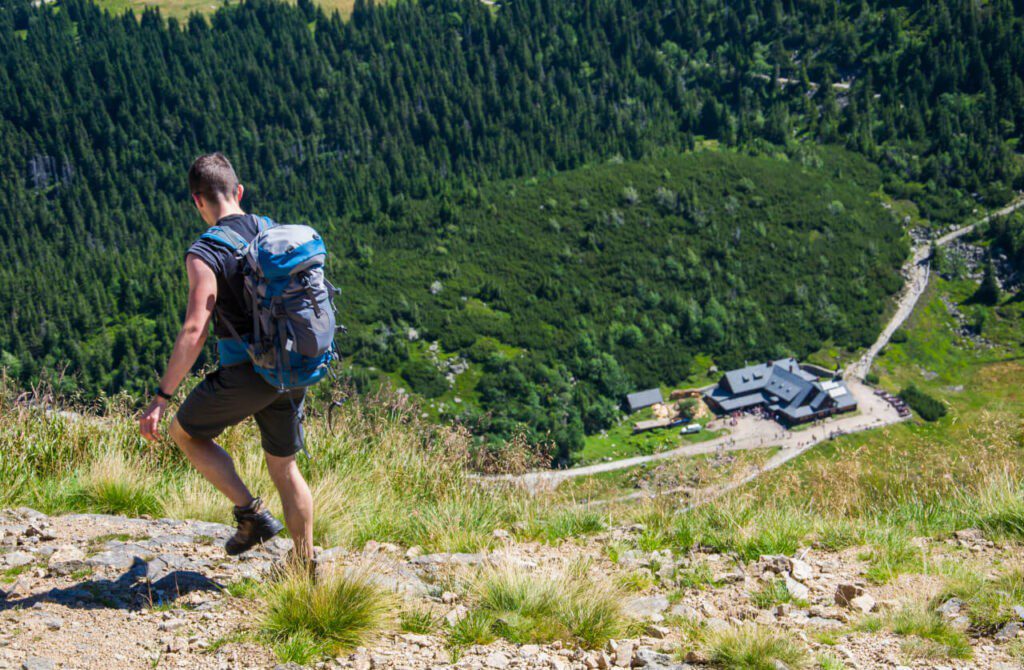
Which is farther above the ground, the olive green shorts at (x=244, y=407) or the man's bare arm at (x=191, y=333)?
the man's bare arm at (x=191, y=333)

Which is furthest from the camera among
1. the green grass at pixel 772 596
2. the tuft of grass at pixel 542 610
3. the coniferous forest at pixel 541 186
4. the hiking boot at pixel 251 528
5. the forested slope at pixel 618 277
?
the coniferous forest at pixel 541 186

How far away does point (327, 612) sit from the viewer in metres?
4.18

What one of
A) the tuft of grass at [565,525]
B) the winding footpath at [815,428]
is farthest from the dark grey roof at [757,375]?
the tuft of grass at [565,525]

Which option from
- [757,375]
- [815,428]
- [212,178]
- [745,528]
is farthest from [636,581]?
[757,375]

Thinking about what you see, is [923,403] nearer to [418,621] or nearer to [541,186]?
[541,186]

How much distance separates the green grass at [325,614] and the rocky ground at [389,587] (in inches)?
4.0

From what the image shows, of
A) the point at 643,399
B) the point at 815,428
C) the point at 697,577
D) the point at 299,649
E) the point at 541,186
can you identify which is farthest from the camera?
the point at 541,186

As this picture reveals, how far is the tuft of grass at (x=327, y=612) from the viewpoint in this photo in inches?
163

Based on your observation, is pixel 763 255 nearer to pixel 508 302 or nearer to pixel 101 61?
pixel 508 302

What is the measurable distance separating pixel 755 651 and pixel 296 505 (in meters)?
2.66

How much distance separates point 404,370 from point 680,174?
73427 millimetres

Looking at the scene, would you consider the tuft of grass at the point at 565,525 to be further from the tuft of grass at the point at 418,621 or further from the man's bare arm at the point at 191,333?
the man's bare arm at the point at 191,333

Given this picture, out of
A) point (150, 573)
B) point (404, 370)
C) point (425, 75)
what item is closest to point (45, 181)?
point (425, 75)

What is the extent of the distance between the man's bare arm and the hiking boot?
37.6 inches
